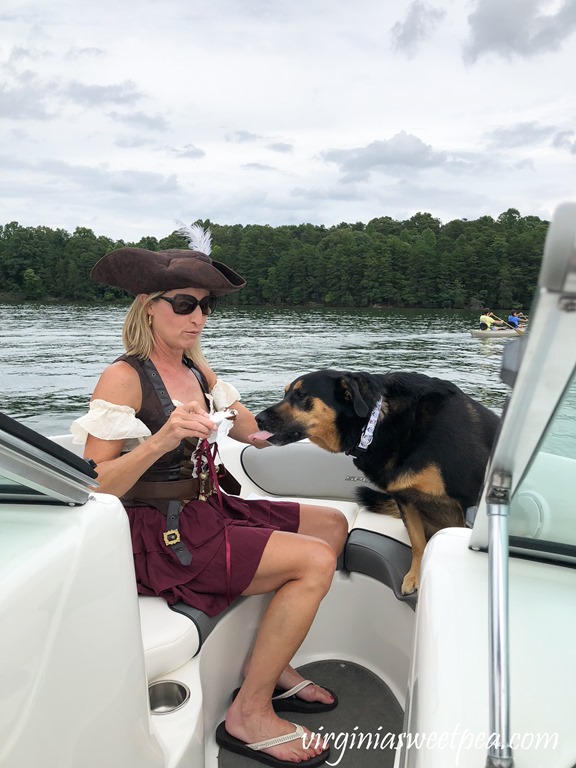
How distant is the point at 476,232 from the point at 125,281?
183ft

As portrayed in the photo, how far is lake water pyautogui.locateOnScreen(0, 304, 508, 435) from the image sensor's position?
54.8 ft

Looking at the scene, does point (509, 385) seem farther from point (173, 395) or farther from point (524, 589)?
point (173, 395)

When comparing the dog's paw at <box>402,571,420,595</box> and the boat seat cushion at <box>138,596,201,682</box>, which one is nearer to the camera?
the boat seat cushion at <box>138,596,201,682</box>

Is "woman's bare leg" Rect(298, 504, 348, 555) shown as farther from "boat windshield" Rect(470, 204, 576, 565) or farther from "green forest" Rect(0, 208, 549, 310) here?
"green forest" Rect(0, 208, 549, 310)

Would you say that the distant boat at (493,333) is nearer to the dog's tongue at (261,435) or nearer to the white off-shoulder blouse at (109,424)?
the dog's tongue at (261,435)

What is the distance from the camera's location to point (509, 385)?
80cm

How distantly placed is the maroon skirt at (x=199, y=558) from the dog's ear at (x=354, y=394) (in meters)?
0.95

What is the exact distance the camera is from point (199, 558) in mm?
2135

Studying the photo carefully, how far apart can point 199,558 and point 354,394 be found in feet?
4.11

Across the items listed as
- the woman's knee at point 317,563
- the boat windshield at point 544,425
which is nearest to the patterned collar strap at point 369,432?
the woman's knee at point 317,563

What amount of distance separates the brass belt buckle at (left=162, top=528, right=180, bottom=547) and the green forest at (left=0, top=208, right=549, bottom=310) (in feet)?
161

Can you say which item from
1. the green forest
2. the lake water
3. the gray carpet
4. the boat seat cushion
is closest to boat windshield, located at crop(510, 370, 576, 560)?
the boat seat cushion

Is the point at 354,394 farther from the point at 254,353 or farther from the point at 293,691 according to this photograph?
the point at 254,353

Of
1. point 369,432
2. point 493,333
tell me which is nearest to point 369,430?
point 369,432
